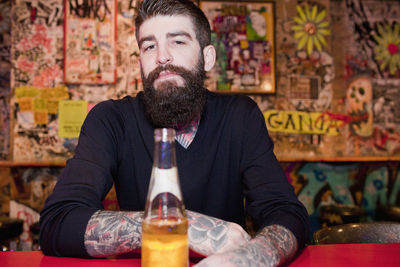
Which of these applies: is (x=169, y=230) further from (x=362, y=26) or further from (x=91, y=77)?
(x=362, y=26)

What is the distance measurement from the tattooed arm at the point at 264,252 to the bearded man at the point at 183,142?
0.42ft

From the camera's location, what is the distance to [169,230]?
0.64m

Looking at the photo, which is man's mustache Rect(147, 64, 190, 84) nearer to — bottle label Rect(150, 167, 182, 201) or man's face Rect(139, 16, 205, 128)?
man's face Rect(139, 16, 205, 128)

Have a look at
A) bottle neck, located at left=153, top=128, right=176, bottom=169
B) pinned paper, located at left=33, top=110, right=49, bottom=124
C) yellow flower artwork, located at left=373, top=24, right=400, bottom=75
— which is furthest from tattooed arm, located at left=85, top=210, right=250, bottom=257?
yellow flower artwork, located at left=373, top=24, right=400, bottom=75

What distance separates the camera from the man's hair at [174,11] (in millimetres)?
1357

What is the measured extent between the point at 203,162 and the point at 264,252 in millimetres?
590

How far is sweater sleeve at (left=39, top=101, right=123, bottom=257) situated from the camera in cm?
90

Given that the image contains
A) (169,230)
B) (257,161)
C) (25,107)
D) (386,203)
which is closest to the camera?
(169,230)

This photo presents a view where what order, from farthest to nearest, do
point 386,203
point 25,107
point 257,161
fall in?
point 386,203 → point 25,107 → point 257,161

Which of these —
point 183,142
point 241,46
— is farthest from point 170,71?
point 241,46

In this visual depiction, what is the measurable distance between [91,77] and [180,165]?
237cm

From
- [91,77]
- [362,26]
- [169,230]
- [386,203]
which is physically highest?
[362,26]

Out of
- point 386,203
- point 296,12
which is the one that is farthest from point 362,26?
point 386,203

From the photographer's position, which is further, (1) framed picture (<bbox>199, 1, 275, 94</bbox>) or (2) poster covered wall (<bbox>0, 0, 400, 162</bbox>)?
(1) framed picture (<bbox>199, 1, 275, 94</bbox>)
